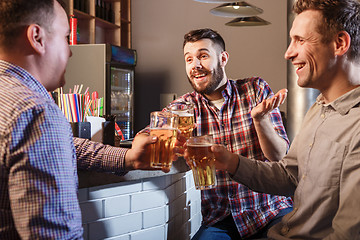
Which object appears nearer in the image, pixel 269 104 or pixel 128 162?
pixel 128 162

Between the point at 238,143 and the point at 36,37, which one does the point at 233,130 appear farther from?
the point at 36,37

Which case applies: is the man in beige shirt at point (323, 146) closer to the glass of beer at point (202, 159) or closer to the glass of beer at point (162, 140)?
the glass of beer at point (202, 159)

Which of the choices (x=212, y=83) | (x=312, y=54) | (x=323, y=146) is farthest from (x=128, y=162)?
(x=212, y=83)

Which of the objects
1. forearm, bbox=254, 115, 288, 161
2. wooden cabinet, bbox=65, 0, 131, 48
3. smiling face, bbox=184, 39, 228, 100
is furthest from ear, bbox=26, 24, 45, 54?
wooden cabinet, bbox=65, 0, 131, 48

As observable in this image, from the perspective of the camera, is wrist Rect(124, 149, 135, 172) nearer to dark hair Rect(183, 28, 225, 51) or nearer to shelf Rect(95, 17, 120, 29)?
dark hair Rect(183, 28, 225, 51)

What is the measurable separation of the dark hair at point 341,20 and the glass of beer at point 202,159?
2.07ft

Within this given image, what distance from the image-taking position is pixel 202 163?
1.60 m

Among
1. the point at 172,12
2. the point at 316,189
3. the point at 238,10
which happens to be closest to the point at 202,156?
the point at 316,189

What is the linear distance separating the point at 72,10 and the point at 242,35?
2.85 meters

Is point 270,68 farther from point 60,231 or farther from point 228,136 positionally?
point 60,231

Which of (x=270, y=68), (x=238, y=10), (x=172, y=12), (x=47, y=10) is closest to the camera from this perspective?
(x=47, y=10)

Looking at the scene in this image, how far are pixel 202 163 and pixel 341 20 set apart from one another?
0.79 m

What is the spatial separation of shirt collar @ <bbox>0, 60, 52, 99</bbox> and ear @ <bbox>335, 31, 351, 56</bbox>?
111 cm

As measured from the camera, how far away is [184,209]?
2.13 m
